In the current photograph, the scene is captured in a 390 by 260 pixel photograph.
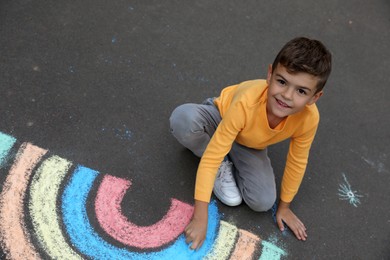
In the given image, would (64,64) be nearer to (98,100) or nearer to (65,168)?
(98,100)

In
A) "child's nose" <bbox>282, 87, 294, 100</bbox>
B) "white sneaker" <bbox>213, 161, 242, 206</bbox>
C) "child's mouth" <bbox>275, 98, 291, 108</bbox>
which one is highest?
"child's nose" <bbox>282, 87, 294, 100</bbox>

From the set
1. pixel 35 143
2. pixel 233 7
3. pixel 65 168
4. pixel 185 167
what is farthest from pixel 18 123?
pixel 233 7

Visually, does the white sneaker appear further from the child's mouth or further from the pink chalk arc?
the child's mouth

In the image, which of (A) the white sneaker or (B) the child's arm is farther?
(A) the white sneaker

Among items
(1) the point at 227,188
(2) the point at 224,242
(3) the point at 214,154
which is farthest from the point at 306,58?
(2) the point at 224,242

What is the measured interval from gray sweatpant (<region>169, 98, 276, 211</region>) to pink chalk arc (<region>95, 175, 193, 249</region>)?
0.28m

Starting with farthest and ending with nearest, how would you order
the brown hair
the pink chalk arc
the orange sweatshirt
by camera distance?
the pink chalk arc, the orange sweatshirt, the brown hair

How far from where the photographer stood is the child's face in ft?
5.27

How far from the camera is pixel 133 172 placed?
209 cm

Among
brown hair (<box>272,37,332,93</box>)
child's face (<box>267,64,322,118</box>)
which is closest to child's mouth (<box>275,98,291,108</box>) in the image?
child's face (<box>267,64,322,118</box>)

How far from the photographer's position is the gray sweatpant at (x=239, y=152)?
2.02m

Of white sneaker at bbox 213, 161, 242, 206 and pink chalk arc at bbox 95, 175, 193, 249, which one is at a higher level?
white sneaker at bbox 213, 161, 242, 206

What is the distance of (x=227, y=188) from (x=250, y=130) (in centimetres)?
37

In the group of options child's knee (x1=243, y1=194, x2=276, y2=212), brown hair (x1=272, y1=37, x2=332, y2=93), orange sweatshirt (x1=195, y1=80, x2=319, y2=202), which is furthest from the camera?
child's knee (x1=243, y1=194, x2=276, y2=212)
